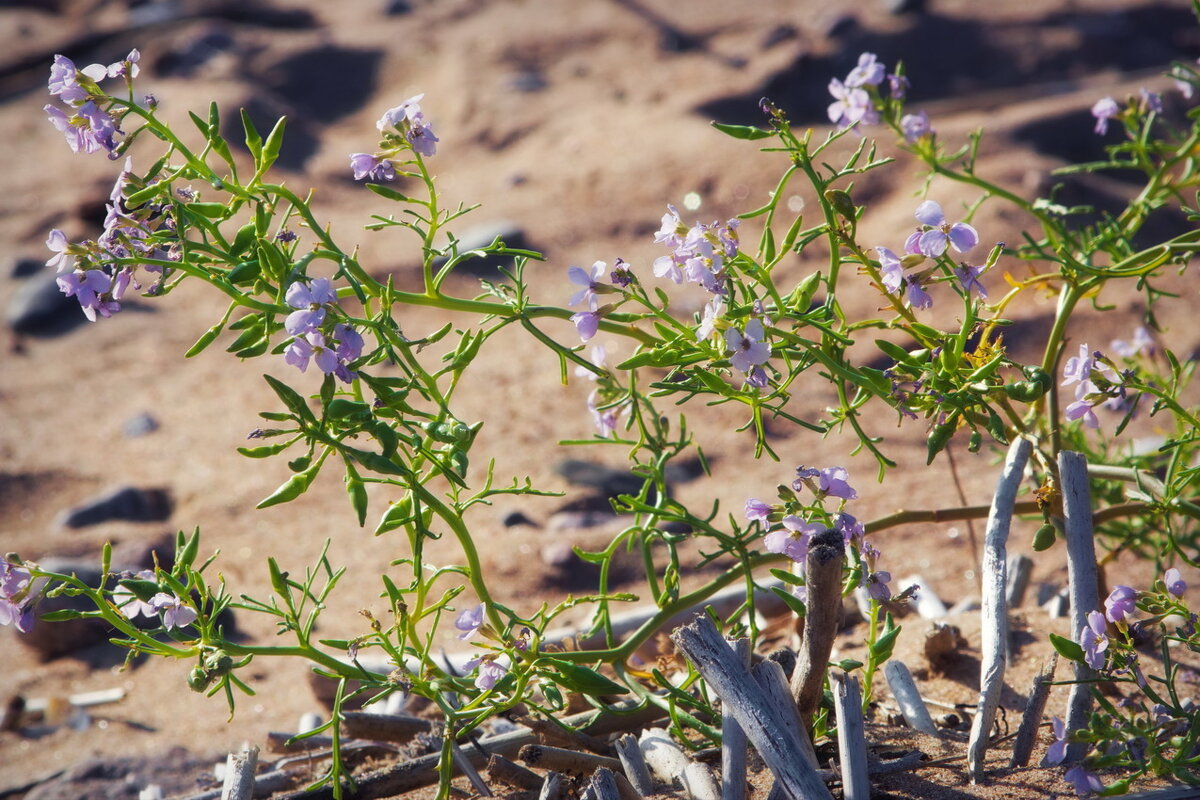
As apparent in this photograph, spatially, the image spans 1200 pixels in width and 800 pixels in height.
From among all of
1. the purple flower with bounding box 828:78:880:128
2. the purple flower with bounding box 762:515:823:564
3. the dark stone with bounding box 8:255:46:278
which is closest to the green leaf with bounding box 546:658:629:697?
the purple flower with bounding box 762:515:823:564

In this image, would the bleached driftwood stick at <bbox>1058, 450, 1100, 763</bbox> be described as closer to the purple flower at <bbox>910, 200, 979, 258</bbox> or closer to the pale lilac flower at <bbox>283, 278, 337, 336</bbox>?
the purple flower at <bbox>910, 200, 979, 258</bbox>

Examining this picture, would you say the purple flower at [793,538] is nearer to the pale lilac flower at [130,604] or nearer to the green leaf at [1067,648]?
the green leaf at [1067,648]

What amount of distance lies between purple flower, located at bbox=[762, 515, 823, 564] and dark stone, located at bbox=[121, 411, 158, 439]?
14.1 ft

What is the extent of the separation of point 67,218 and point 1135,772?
7492mm

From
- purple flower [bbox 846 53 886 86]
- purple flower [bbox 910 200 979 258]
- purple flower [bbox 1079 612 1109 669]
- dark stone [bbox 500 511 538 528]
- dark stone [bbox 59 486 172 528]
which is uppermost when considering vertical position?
purple flower [bbox 846 53 886 86]

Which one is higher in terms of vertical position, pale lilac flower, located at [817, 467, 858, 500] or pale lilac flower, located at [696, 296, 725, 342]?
pale lilac flower, located at [696, 296, 725, 342]

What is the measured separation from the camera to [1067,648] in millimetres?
1528

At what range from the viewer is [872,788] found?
1.77 meters

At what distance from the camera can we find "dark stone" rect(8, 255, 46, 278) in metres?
6.78

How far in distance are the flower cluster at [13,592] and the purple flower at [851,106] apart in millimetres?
1632

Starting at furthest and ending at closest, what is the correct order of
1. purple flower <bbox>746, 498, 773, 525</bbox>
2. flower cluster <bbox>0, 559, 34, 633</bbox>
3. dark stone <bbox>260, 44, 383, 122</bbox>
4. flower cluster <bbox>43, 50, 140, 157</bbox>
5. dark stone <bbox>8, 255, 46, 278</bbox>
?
dark stone <bbox>260, 44, 383, 122</bbox>, dark stone <bbox>8, 255, 46, 278</bbox>, purple flower <bbox>746, 498, 773, 525</bbox>, flower cluster <bbox>0, 559, 34, 633</bbox>, flower cluster <bbox>43, 50, 140, 157</bbox>

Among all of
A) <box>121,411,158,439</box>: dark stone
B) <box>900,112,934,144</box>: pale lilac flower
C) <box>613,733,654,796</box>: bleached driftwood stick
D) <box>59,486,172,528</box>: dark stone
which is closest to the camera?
<box>613,733,654,796</box>: bleached driftwood stick

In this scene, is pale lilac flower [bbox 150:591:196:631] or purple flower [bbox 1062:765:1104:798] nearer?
purple flower [bbox 1062:765:1104:798]

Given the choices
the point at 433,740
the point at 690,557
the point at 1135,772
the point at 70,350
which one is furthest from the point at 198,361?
the point at 1135,772
